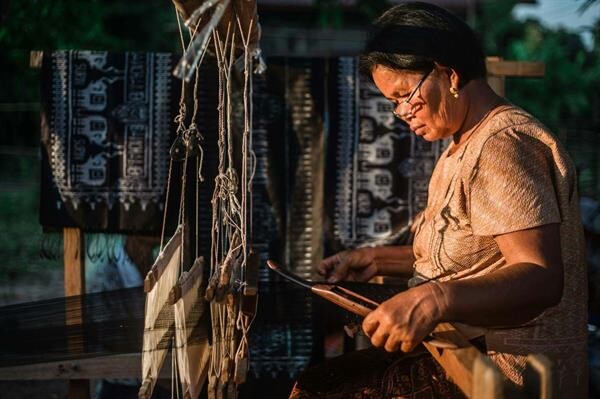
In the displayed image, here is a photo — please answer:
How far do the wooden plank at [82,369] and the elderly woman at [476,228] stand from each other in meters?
0.83

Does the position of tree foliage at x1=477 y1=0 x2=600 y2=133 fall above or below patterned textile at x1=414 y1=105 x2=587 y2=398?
above

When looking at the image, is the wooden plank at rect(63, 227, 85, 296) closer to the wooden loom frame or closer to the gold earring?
the wooden loom frame

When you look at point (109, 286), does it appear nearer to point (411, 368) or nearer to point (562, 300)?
point (411, 368)

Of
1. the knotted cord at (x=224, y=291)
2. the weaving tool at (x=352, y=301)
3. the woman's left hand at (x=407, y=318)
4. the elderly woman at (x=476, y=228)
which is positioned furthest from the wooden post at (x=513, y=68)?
the woman's left hand at (x=407, y=318)

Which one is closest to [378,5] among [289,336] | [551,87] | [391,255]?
[289,336]

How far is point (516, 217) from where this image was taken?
6.33 ft

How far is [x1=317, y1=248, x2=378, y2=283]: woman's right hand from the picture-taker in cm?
288

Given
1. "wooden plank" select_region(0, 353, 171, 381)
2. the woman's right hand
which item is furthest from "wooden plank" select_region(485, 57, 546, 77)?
"wooden plank" select_region(0, 353, 171, 381)

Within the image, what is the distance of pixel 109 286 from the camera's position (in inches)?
168

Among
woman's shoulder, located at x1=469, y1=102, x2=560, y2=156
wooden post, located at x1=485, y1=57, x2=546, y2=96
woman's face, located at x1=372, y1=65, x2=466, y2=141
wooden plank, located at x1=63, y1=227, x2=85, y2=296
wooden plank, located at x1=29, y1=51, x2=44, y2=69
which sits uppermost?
wooden plank, located at x1=29, y1=51, x2=44, y2=69

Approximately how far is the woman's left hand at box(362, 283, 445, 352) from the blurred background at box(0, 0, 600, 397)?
4184mm

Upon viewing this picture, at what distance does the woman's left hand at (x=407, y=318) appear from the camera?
5.82 feet

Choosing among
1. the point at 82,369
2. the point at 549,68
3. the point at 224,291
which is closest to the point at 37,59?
the point at 82,369

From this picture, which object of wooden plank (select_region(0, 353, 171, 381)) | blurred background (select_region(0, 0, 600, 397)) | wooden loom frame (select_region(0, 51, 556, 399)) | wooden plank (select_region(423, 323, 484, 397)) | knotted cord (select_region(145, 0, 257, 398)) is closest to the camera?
wooden loom frame (select_region(0, 51, 556, 399))
